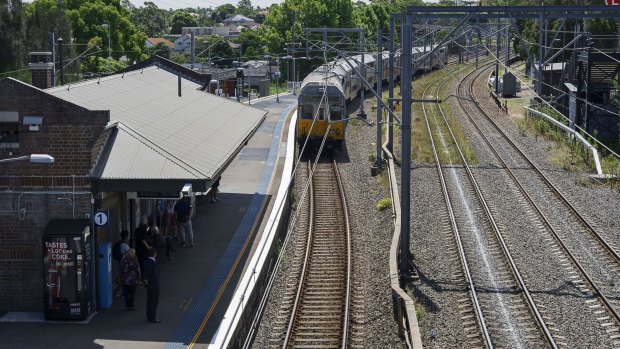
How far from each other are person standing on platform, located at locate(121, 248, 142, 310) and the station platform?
1.28ft

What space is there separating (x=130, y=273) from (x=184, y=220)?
427 centimetres

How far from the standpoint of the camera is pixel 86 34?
71.8 meters

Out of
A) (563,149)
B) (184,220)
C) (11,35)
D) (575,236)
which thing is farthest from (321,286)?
(11,35)

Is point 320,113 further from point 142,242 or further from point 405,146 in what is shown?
point 142,242

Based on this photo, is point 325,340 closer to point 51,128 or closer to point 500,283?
point 500,283

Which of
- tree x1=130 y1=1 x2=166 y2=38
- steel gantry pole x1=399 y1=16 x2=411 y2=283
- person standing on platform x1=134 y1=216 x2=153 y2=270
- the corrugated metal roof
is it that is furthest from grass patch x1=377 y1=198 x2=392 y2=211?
tree x1=130 y1=1 x2=166 y2=38

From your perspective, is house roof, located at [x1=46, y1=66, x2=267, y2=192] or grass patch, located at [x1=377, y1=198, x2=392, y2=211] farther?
grass patch, located at [x1=377, y1=198, x2=392, y2=211]

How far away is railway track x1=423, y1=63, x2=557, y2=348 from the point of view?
49.2 ft

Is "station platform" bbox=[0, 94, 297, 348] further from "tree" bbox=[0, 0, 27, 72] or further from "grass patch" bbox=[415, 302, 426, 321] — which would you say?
"tree" bbox=[0, 0, 27, 72]

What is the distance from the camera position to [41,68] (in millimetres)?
18531

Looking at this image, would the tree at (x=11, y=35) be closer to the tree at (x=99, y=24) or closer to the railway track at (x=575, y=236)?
the tree at (x=99, y=24)

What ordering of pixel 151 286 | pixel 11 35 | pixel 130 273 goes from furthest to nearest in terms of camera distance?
pixel 11 35, pixel 130 273, pixel 151 286

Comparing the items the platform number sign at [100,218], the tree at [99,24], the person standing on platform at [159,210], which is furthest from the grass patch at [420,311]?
the tree at [99,24]

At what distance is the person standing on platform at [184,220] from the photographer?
1916cm
